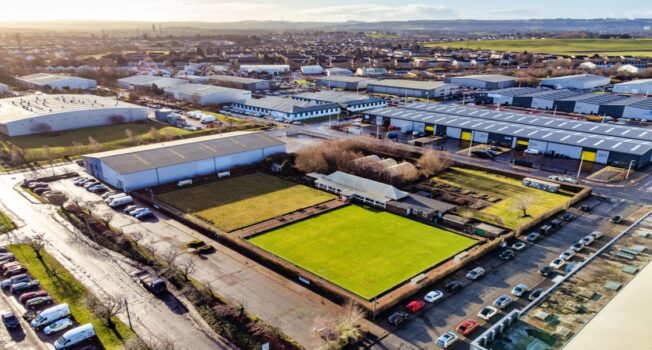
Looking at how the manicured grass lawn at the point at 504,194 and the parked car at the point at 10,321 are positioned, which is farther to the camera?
the manicured grass lawn at the point at 504,194

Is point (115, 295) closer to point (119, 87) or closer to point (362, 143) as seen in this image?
point (362, 143)

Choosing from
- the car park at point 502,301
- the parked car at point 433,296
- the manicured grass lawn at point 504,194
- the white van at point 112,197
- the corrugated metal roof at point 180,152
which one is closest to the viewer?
the car park at point 502,301

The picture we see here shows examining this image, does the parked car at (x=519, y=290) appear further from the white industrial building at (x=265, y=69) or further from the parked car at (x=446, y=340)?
the white industrial building at (x=265, y=69)

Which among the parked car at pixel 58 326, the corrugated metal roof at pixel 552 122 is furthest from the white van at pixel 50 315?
the corrugated metal roof at pixel 552 122

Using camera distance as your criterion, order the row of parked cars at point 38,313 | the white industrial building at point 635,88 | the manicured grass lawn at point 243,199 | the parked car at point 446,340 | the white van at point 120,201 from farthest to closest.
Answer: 1. the white industrial building at point 635,88
2. the white van at point 120,201
3. the manicured grass lawn at point 243,199
4. the parked car at point 446,340
5. the row of parked cars at point 38,313

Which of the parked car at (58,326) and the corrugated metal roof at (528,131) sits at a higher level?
the corrugated metal roof at (528,131)

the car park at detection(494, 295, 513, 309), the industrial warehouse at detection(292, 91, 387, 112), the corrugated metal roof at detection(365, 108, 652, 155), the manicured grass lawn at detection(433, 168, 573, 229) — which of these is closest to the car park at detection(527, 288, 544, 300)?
the car park at detection(494, 295, 513, 309)
